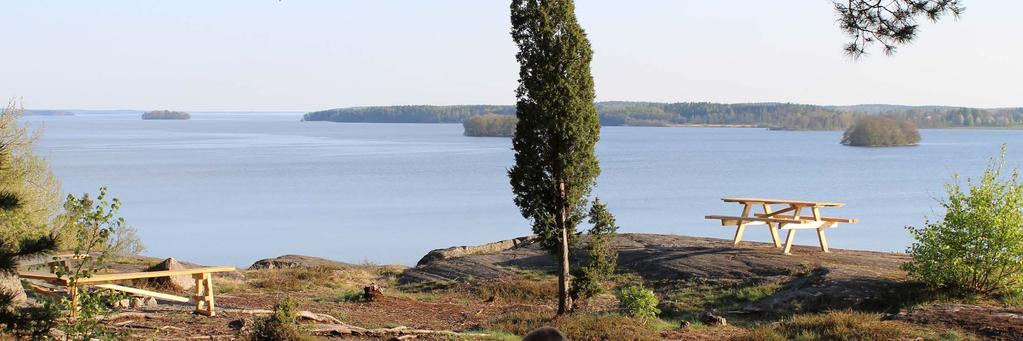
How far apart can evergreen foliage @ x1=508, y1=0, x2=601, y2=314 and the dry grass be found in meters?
2.79

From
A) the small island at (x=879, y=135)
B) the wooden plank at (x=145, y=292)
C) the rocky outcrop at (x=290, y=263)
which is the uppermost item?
the wooden plank at (x=145, y=292)

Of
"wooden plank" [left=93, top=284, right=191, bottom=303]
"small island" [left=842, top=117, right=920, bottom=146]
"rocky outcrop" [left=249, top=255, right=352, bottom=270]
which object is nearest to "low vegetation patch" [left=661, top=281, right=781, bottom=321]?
"wooden plank" [left=93, top=284, right=191, bottom=303]

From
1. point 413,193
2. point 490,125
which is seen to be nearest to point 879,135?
point 490,125

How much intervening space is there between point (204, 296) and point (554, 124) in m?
4.08

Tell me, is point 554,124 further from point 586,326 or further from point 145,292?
point 145,292

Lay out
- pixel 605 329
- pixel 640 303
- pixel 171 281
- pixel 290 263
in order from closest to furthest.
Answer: pixel 605 329, pixel 640 303, pixel 171 281, pixel 290 263

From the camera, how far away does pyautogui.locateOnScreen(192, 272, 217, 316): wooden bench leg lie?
996cm

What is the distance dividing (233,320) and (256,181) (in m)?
51.4

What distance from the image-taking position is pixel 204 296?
32.8 ft

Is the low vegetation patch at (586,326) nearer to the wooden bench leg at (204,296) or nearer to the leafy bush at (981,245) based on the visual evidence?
the wooden bench leg at (204,296)

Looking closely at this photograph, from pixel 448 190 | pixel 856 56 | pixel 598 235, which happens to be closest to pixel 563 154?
pixel 598 235

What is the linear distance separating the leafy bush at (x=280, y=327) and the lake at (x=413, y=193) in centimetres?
1902

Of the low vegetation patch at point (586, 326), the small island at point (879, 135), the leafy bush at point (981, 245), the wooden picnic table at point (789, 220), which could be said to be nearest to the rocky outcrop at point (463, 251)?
the wooden picnic table at point (789, 220)

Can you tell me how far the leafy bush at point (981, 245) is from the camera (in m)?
11.2
